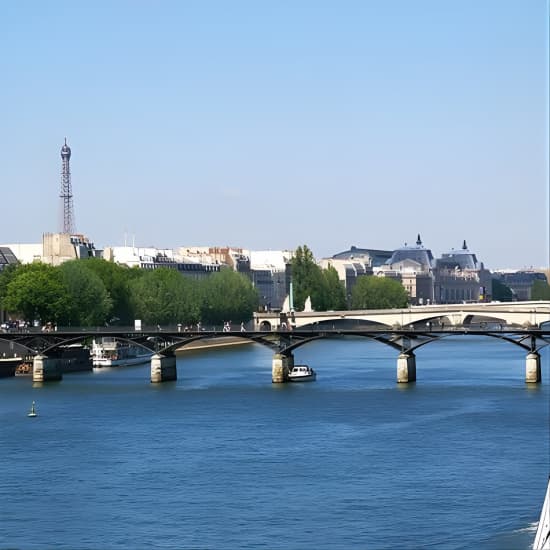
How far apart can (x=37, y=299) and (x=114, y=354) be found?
19.7ft

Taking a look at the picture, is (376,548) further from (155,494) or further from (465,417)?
(465,417)

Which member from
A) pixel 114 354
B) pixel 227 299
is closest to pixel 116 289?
pixel 114 354

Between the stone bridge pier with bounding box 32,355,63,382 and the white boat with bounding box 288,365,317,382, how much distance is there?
1034cm

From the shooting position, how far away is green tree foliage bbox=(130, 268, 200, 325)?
109875 mm

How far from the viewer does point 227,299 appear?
128 metres

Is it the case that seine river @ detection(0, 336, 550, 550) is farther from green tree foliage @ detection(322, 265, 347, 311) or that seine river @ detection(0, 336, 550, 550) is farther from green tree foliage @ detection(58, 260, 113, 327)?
green tree foliage @ detection(322, 265, 347, 311)

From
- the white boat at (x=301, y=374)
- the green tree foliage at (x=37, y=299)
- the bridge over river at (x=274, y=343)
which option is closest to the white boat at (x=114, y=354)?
the green tree foliage at (x=37, y=299)

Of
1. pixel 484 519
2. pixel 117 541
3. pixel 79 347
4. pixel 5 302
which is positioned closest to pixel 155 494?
pixel 117 541

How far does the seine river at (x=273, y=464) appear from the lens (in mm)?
35406

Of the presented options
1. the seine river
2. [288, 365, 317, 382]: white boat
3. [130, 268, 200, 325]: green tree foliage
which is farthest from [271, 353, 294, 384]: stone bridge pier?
[130, 268, 200, 325]: green tree foliage

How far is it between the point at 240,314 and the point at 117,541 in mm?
94687

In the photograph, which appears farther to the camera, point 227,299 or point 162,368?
point 227,299

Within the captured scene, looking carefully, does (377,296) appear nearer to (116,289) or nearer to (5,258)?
(5,258)

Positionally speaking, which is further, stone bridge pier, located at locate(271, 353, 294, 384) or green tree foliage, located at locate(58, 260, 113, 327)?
green tree foliage, located at locate(58, 260, 113, 327)
